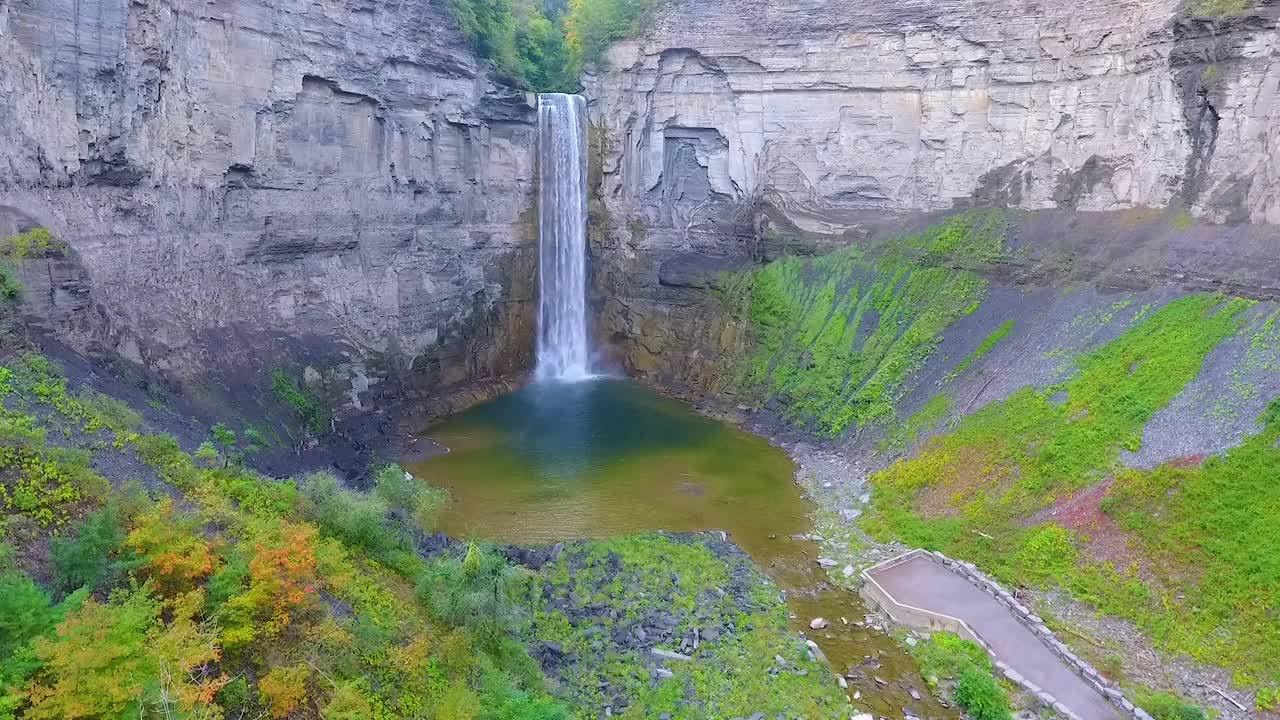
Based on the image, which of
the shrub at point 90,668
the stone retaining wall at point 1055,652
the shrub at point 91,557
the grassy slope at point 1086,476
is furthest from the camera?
the grassy slope at point 1086,476

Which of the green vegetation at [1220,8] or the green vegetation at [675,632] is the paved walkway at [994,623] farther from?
the green vegetation at [1220,8]

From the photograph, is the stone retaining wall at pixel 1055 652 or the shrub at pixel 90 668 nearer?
the shrub at pixel 90 668

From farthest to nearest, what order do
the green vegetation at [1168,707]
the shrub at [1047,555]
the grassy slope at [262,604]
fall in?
the shrub at [1047,555] → the green vegetation at [1168,707] → the grassy slope at [262,604]

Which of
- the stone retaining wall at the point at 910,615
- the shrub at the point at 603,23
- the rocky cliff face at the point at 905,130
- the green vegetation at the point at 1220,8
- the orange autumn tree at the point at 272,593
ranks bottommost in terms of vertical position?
the stone retaining wall at the point at 910,615

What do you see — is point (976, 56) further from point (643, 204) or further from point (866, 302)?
point (643, 204)

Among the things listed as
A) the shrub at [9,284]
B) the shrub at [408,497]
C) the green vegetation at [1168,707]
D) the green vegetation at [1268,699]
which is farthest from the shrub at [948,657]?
the shrub at [9,284]
